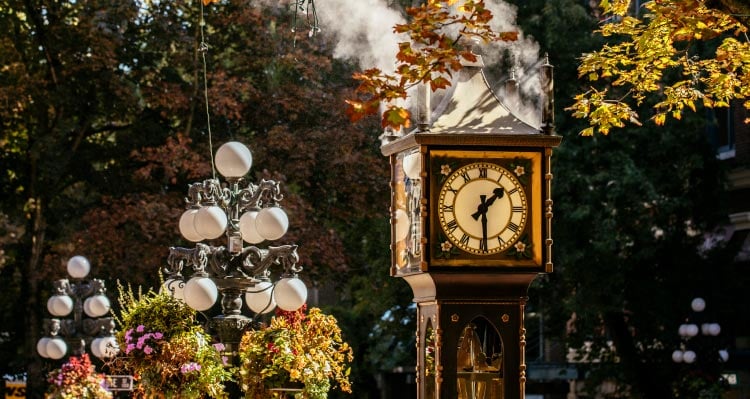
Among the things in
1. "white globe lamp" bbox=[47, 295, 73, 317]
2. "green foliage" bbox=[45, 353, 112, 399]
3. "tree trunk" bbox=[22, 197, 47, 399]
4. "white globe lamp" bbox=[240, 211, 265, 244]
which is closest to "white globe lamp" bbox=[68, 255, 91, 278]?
"white globe lamp" bbox=[47, 295, 73, 317]

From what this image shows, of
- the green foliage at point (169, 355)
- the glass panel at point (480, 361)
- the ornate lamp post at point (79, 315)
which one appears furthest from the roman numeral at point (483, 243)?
the ornate lamp post at point (79, 315)

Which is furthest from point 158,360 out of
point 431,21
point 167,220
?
point 167,220

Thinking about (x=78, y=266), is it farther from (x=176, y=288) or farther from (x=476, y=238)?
(x=476, y=238)

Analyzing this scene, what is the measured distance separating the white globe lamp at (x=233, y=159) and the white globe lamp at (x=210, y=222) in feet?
1.76

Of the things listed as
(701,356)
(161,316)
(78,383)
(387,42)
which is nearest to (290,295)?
(161,316)

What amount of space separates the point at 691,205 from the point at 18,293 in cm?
1182

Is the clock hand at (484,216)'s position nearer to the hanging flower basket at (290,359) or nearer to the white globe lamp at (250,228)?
the hanging flower basket at (290,359)

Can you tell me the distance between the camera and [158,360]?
39.6ft

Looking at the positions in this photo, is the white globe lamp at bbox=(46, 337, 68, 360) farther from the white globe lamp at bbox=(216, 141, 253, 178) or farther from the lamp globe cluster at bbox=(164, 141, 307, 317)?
the white globe lamp at bbox=(216, 141, 253, 178)

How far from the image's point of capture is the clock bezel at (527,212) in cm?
727

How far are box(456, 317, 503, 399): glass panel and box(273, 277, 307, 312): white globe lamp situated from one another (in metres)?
5.14

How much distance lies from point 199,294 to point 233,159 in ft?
5.06

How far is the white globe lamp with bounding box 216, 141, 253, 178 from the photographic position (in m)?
13.7

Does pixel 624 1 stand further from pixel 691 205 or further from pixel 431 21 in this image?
pixel 691 205
